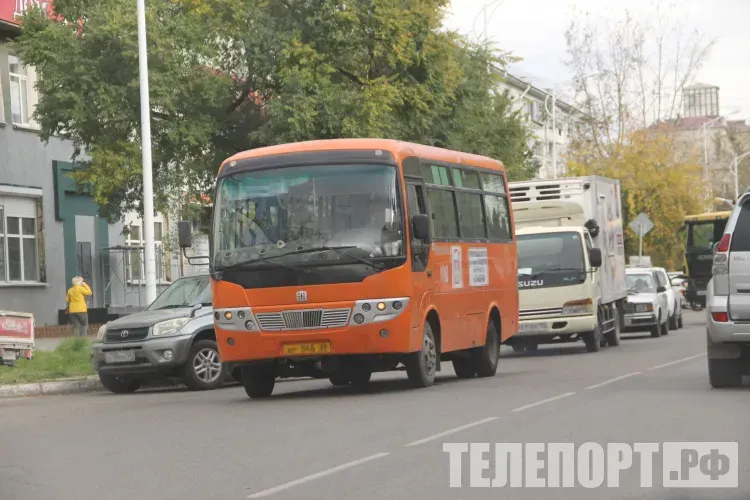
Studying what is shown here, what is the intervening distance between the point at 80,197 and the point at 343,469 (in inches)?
1358

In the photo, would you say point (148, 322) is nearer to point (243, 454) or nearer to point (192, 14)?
point (243, 454)

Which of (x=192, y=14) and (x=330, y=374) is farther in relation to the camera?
(x=192, y=14)

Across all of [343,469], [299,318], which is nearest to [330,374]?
[299,318]

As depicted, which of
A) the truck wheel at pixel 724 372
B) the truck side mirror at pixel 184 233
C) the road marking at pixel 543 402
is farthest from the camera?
the truck side mirror at pixel 184 233

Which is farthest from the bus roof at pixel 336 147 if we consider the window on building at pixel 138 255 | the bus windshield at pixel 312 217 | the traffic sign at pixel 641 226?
the traffic sign at pixel 641 226

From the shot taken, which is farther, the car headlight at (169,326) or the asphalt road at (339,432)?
the car headlight at (169,326)

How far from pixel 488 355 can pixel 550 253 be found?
7256 mm

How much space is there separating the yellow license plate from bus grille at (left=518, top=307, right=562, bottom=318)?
1056 cm

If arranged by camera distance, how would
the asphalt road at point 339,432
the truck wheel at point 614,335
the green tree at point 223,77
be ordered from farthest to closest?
the truck wheel at point 614,335, the green tree at point 223,77, the asphalt road at point 339,432

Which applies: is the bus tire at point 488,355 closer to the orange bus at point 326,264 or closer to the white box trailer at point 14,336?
the orange bus at point 326,264

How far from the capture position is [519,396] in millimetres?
16406

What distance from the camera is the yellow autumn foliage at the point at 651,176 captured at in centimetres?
6700

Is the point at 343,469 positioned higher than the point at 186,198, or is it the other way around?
the point at 186,198

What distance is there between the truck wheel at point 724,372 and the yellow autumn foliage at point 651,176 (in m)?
49.8
